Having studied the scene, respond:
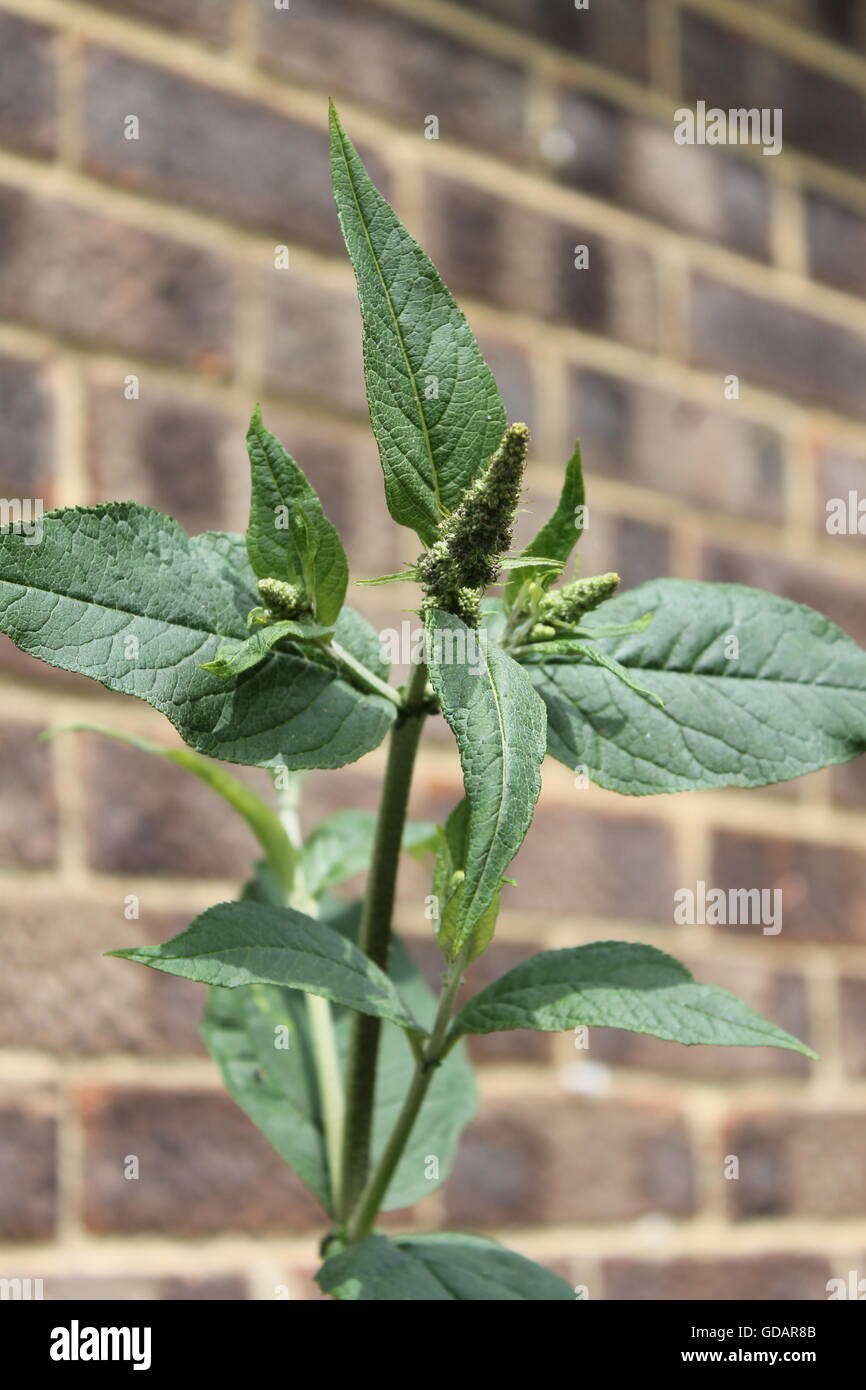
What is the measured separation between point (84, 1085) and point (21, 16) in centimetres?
63

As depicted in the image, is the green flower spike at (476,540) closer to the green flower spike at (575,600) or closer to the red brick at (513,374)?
the green flower spike at (575,600)

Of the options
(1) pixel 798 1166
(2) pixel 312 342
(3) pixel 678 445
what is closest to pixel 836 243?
(3) pixel 678 445

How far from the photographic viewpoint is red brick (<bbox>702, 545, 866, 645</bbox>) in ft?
3.30

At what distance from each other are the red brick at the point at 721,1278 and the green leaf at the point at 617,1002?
0.58 m

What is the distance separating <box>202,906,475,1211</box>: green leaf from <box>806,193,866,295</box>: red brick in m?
0.82

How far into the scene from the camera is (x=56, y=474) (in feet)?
Result: 2.52

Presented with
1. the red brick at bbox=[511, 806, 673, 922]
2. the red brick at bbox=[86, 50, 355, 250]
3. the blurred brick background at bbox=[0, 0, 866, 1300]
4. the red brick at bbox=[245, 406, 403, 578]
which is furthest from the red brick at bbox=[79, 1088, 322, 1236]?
the red brick at bbox=[86, 50, 355, 250]

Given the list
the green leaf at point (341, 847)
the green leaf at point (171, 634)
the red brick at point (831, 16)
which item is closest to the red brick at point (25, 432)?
the green leaf at point (341, 847)

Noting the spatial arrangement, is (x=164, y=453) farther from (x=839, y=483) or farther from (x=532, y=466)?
(x=839, y=483)

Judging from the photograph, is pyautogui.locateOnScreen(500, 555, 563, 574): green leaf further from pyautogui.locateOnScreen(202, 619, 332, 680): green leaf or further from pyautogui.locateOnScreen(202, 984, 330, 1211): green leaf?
pyautogui.locateOnScreen(202, 984, 330, 1211): green leaf

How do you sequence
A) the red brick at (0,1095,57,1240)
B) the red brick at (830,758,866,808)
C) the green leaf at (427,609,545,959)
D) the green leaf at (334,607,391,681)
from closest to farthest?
the green leaf at (427,609,545,959), the green leaf at (334,607,391,681), the red brick at (0,1095,57,1240), the red brick at (830,758,866,808)

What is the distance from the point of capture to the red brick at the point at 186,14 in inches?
32.0

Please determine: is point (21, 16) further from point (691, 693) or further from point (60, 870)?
point (691, 693)

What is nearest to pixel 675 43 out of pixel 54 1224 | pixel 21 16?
pixel 21 16
